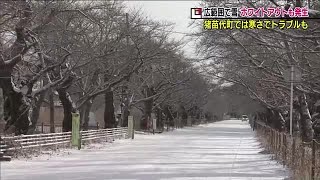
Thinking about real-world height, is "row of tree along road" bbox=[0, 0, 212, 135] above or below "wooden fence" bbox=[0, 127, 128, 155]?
above

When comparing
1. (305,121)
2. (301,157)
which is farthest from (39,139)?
(305,121)

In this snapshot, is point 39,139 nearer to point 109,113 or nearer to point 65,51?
point 65,51

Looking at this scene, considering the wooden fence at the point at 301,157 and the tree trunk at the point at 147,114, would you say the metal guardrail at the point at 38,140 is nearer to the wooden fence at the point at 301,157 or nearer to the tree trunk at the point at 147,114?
the wooden fence at the point at 301,157

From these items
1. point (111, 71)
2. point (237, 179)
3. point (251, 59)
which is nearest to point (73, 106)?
point (111, 71)

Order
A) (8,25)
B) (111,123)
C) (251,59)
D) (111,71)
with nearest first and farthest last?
(8,25) < (251,59) < (111,71) < (111,123)

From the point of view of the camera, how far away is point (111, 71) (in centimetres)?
3344

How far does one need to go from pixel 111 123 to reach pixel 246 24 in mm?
24584

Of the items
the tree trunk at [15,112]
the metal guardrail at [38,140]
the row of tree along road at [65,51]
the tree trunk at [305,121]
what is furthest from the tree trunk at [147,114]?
the tree trunk at [15,112]

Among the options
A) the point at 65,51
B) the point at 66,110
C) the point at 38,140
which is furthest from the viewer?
the point at 66,110

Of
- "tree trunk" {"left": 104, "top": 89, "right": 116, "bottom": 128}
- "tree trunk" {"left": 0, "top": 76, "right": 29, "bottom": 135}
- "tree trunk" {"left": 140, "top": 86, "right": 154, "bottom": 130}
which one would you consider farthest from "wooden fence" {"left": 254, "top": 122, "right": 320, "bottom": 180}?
"tree trunk" {"left": 140, "top": 86, "right": 154, "bottom": 130}

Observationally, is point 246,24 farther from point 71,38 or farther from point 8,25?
point 71,38

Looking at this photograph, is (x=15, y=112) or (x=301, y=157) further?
(x=15, y=112)

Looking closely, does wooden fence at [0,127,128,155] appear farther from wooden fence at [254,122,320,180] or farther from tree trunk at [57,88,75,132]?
wooden fence at [254,122,320,180]

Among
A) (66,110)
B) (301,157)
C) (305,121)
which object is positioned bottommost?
(301,157)
